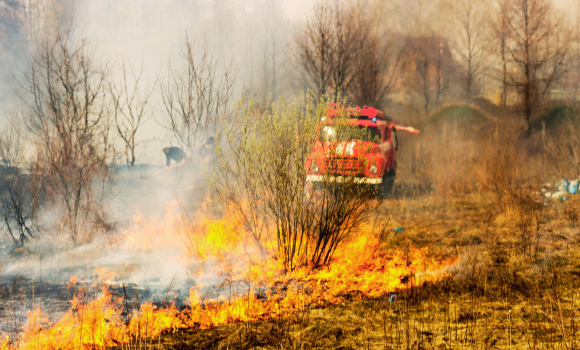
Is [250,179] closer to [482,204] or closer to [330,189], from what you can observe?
[330,189]

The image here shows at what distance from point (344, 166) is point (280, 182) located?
0.99 m

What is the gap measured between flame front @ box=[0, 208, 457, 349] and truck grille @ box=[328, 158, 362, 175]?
1.63 meters

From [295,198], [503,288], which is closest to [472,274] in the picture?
[503,288]

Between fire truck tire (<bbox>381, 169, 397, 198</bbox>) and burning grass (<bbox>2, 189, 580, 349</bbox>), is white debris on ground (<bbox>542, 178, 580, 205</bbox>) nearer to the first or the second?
burning grass (<bbox>2, 189, 580, 349</bbox>)

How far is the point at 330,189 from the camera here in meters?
6.65

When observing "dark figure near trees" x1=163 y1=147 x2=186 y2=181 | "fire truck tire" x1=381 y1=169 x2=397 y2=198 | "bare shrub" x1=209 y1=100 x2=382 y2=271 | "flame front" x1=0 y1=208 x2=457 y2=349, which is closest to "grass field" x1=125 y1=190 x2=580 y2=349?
"flame front" x1=0 y1=208 x2=457 y2=349

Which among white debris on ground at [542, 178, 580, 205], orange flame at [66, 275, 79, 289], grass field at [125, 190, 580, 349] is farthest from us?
white debris on ground at [542, 178, 580, 205]

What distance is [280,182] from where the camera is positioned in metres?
6.35

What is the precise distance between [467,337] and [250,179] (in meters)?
3.56

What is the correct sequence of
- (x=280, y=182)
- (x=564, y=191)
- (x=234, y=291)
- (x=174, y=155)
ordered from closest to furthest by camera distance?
(x=234, y=291)
(x=280, y=182)
(x=564, y=191)
(x=174, y=155)

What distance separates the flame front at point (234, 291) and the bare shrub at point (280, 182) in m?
0.46

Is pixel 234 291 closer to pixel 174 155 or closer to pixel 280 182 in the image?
pixel 280 182

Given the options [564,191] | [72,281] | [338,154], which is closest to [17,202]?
[72,281]

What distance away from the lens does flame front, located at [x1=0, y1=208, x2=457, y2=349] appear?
5066 millimetres
